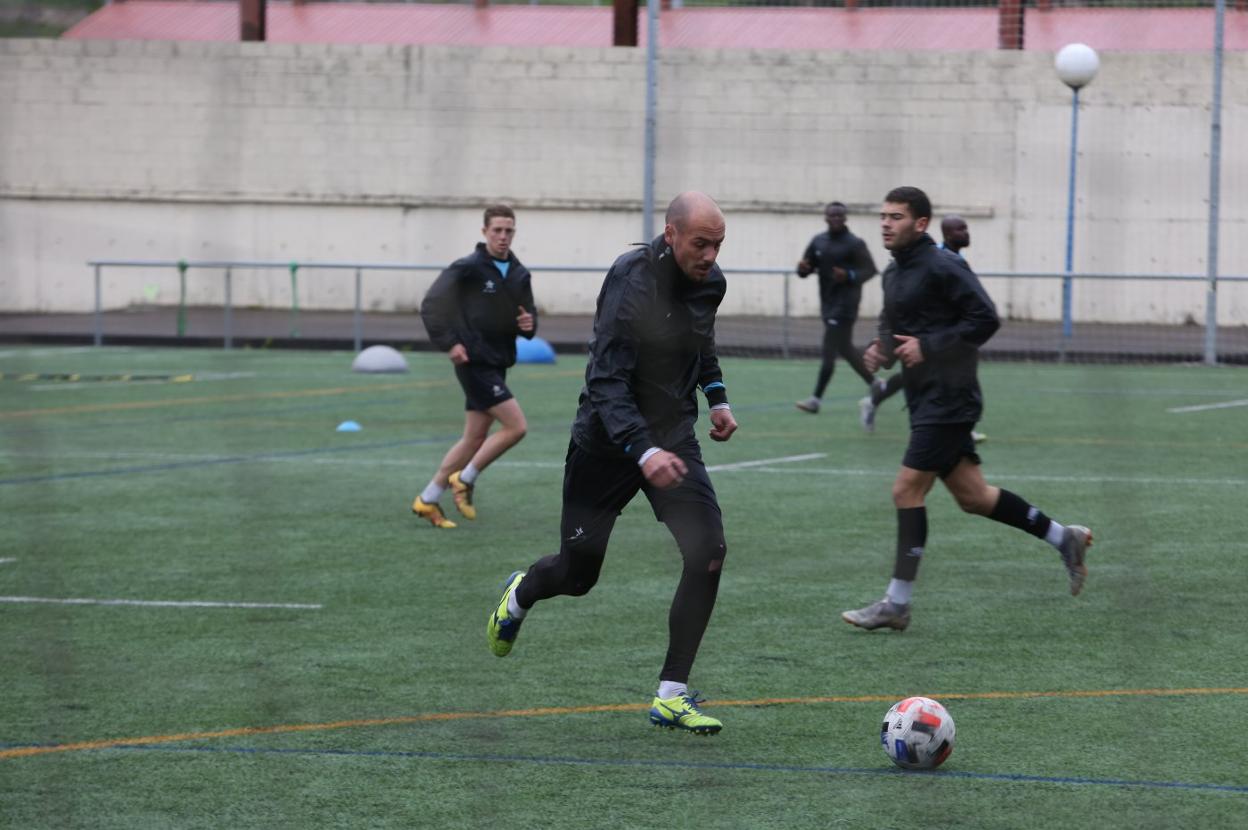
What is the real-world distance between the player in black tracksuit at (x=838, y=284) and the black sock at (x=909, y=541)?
367 inches

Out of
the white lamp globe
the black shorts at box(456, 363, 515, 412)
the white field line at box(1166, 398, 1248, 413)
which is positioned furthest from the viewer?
the white lamp globe

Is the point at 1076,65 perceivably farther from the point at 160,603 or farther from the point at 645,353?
the point at 645,353

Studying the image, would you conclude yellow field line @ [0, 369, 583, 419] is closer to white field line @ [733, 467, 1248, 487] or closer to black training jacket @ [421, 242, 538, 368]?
white field line @ [733, 467, 1248, 487]

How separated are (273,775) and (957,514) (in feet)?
21.7

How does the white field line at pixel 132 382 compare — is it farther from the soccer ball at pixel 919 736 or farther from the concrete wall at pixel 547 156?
the soccer ball at pixel 919 736

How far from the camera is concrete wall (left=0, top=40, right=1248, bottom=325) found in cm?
3080

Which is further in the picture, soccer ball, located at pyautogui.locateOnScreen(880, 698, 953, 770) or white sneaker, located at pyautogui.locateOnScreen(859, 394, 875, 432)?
white sneaker, located at pyautogui.locateOnScreen(859, 394, 875, 432)

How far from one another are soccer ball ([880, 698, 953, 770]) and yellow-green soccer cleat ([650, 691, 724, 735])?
1.98 feet

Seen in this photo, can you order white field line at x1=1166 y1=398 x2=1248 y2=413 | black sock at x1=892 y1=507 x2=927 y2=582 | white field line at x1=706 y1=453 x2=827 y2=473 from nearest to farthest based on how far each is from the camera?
black sock at x1=892 y1=507 x2=927 y2=582 < white field line at x1=706 y1=453 x2=827 y2=473 < white field line at x1=1166 y1=398 x2=1248 y2=413

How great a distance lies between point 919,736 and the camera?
19.0ft

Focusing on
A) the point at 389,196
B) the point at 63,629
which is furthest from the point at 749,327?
the point at 63,629

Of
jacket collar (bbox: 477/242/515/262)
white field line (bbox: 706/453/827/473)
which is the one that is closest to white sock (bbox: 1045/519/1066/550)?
jacket collar (bbox: 477/242/515/262)

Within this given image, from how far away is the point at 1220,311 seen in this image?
25.1 meters

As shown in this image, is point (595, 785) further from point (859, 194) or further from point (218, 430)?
point (859, 194)
